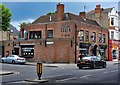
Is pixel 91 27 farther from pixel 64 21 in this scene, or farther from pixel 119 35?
pixel 119 35

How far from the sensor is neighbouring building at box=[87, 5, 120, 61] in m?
55.1

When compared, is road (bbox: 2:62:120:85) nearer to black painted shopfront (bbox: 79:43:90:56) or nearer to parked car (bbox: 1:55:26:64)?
parked car (bbox: 1:55:26:64)

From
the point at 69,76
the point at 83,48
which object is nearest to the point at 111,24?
the point at 83,48

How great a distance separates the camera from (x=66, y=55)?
1692 inches

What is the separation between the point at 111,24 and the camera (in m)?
55.8

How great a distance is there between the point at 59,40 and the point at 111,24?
1613 centimetres

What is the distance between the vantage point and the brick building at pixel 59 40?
43.4m

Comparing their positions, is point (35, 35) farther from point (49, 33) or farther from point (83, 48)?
point (83, 48)

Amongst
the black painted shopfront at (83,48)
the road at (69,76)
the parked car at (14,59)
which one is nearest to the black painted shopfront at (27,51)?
the parked car at (14,59)

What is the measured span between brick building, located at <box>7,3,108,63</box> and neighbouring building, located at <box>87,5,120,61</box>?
3391 millimetres

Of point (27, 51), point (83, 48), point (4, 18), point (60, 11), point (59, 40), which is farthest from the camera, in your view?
point (4, 18)

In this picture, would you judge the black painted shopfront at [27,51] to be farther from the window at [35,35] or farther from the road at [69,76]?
the road at [69,76]

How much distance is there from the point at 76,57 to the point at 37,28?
31.3 feet

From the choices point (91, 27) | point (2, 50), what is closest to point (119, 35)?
point (91, 27)
